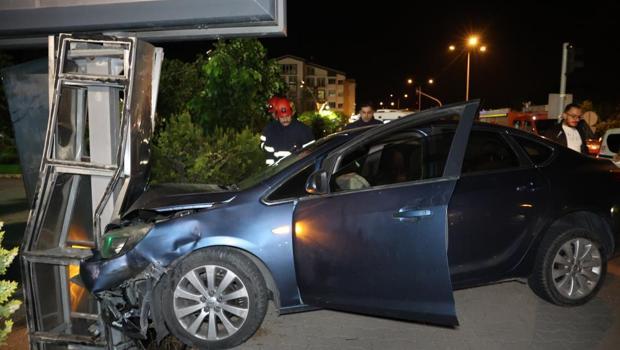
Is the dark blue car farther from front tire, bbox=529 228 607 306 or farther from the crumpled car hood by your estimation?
front tire, bbox=529 228 607 306

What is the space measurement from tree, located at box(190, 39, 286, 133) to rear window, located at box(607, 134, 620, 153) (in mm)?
7187

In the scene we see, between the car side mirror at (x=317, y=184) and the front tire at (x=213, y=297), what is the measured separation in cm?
72

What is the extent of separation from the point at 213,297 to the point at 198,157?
2.66 metres

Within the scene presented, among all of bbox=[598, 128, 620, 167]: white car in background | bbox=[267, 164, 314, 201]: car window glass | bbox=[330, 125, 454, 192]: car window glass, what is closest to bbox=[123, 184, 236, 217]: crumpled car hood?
bbox=[267, 164, 314, 201]: car window glass

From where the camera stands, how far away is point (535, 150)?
4508mm

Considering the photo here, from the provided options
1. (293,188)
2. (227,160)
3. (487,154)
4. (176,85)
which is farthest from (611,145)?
(176,85)

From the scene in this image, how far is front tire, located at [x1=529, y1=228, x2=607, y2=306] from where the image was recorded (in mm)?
4426

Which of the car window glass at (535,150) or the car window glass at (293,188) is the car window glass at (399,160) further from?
the car window glass at (535,150)

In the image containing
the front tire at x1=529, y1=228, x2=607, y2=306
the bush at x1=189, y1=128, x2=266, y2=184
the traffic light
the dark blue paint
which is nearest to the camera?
the dark blue paint

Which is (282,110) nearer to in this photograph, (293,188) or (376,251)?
(293,188)

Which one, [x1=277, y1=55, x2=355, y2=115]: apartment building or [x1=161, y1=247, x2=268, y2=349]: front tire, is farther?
[x1=277, y1=55, x2=355, y2=115]: apartment building

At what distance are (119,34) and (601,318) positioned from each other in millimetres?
4586

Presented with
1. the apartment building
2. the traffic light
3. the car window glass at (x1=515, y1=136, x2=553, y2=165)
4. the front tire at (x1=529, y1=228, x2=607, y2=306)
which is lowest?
the front tire at (x1=529, y1=228, x2=607, y2=306)

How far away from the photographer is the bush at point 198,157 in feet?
19.9
